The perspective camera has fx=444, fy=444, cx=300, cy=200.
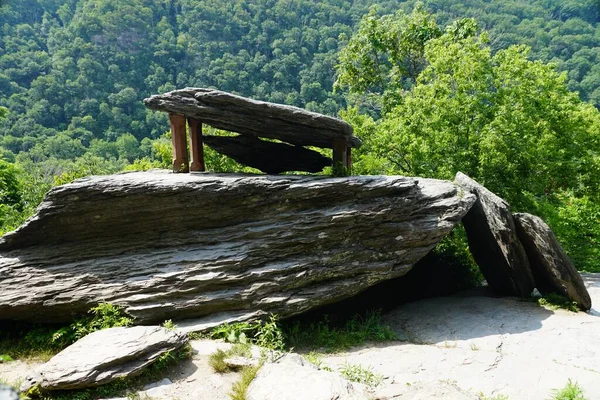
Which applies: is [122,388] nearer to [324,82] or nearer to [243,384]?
[243,384]

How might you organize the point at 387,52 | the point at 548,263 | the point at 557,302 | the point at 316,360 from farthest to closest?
the point at 387,52, the point at 548,263, the point at 557,302, the point at 316,360

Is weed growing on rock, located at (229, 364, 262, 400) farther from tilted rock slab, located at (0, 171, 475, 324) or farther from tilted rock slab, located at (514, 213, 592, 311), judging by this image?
tilted rock slab, located at (514, 213, 592, 311)

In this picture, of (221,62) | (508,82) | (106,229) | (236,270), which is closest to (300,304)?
(236,270)

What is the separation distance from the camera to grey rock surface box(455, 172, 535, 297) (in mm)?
→ 13047

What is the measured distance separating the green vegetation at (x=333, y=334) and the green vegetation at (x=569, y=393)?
3.88 meters

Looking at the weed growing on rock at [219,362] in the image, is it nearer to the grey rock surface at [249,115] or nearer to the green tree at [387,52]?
the grey rock surface at [249,115]

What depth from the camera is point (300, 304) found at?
1047 cm

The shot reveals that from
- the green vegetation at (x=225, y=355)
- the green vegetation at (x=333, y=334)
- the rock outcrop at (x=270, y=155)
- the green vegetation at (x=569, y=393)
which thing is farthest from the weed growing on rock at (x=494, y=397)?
the rock outcrop at (x=270, y=155)

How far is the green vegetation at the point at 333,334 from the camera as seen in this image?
1019cm

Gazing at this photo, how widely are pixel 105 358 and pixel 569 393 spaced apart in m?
7.71

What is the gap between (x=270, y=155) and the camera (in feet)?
44.5

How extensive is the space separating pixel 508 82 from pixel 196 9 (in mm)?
81790

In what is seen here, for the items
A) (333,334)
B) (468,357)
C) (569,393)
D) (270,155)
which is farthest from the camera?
(270,155)

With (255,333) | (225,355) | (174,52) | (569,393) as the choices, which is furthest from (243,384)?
(174,52)
